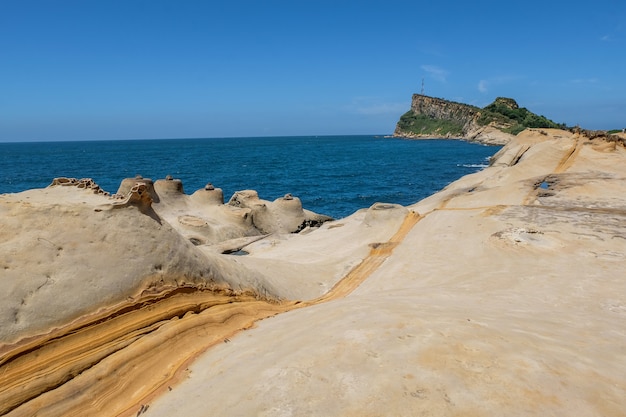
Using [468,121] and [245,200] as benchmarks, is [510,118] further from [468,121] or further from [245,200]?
[245,200]

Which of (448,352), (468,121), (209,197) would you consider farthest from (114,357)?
(468,121)

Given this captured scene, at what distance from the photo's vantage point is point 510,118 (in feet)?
411

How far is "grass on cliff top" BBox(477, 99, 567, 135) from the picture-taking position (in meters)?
112

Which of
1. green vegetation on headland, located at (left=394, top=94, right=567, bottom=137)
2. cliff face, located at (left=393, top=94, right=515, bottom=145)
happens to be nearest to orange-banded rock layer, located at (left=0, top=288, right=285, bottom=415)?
green vegetation on headland, located at (left=394, top=94, right=567, bottom=137)

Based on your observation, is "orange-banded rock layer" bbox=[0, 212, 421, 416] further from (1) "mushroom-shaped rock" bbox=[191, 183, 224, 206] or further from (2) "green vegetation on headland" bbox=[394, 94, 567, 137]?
(2) "green vegetation on headland" bbox=[394, 94, 567, 137]

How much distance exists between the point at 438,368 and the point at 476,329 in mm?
1246

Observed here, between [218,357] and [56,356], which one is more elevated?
[56,356]

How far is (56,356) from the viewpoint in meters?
4.33

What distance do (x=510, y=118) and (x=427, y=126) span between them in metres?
54.8

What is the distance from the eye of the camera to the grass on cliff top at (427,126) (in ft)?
520

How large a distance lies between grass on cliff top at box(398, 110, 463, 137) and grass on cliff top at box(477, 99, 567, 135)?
56.7 ft

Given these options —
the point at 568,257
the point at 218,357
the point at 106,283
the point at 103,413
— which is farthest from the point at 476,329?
the point at 568,257

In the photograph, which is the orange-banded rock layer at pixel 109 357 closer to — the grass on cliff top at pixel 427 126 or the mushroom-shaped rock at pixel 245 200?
the mushroom-shaped rock at pixel 245 200

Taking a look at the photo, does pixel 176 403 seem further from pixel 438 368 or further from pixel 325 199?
pixel 325 199
